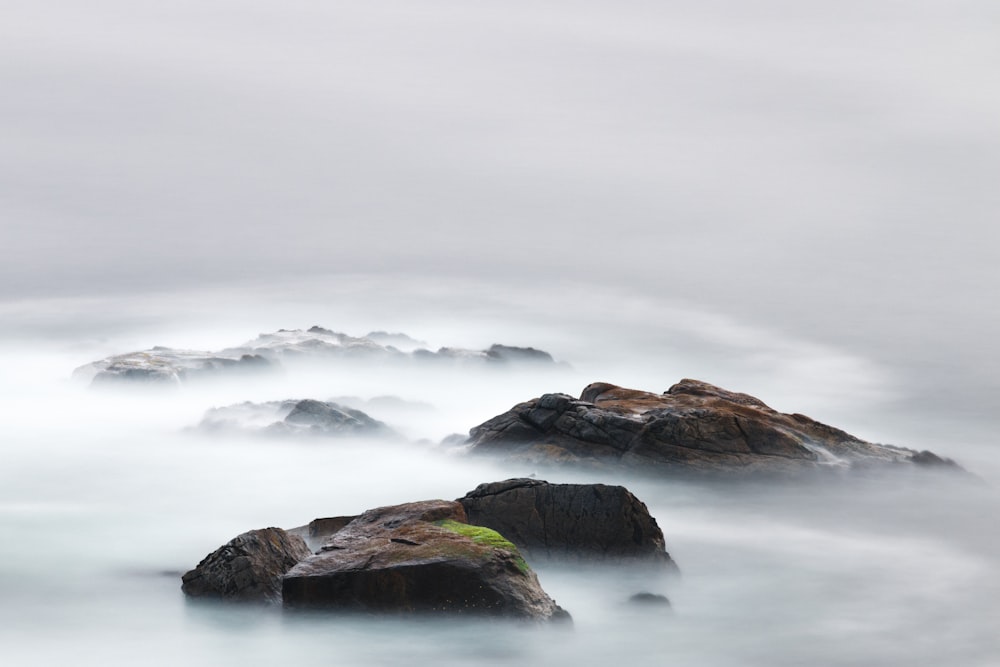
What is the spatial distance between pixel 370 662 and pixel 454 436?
70.1 feet

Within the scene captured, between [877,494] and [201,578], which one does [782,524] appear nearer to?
[877,494]

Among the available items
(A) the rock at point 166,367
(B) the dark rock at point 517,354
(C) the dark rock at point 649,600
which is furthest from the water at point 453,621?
(B) the dark rock at point 517,354

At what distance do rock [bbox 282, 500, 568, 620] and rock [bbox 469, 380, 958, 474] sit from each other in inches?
497

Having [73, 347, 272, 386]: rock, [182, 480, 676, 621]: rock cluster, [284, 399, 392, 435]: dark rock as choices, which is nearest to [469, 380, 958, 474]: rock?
[284, 399, 392, 435]: dark rock

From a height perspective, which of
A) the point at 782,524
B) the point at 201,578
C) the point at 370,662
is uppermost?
the point at 782,524

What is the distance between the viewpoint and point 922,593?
28.4 m

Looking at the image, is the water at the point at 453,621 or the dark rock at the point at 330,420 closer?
the water at the point at 453,621

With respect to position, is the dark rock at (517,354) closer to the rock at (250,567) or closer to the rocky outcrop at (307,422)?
the rocky outcrop at (307,422)

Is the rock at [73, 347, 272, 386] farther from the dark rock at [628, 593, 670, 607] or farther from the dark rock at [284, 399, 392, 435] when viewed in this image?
the dark rock at [628, 593, 670, 607]

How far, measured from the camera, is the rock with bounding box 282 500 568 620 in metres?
22.3

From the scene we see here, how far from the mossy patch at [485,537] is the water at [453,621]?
1267 mm

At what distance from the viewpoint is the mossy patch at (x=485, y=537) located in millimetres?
22953

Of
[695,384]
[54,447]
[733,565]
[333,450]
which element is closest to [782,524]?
[733,565]

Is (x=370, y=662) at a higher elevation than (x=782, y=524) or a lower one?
lower
